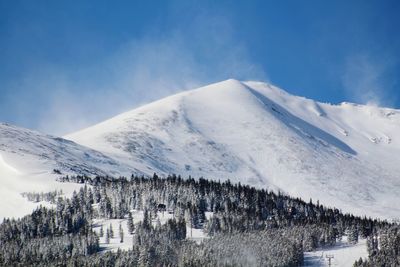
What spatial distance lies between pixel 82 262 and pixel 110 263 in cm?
932

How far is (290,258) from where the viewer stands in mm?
189250

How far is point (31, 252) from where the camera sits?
199625 millimetres

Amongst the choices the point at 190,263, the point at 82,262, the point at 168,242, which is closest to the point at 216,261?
the point at 190,263

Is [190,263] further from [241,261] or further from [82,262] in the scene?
[82,262]

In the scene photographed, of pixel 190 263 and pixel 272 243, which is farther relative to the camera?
pixel 272 243

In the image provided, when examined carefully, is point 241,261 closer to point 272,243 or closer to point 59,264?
point 272,243

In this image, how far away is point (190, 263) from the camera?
177125 mm

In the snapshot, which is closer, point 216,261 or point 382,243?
point 216,261

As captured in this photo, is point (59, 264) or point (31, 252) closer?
point (59, 264)

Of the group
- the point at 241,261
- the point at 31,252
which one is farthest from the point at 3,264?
the point at 241,261

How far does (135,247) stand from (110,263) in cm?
1328

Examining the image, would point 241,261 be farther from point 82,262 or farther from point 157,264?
point 82,262

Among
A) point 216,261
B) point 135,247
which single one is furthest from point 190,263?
point 135,247

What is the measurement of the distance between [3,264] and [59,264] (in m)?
22.6
